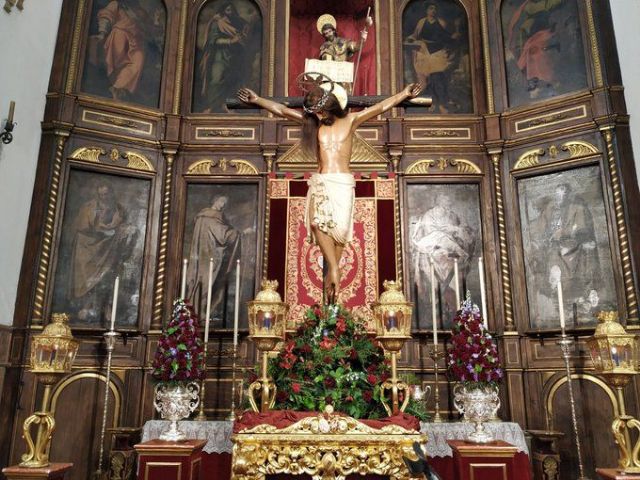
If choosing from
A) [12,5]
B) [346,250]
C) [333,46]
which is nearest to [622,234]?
[346,250]

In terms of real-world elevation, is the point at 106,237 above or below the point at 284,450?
above

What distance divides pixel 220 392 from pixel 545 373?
462cm

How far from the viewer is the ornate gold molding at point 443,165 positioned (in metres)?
8.95

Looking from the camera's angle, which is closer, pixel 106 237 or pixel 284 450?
pixel 284 450

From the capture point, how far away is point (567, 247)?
A: 794 centimetres

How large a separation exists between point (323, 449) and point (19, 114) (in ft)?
20.7

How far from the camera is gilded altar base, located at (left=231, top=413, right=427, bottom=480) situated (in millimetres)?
4090

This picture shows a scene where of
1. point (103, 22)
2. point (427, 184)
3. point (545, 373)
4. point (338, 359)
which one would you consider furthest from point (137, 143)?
point (545, 373)

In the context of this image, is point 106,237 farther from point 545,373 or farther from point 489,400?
point 545,373

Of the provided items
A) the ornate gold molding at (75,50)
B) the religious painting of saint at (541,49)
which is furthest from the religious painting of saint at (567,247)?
the ornate gold molding at (75,50)

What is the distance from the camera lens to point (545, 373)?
7633 millimetres

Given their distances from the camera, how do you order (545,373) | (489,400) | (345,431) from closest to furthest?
(345,431)
(489,400)
(545,373)

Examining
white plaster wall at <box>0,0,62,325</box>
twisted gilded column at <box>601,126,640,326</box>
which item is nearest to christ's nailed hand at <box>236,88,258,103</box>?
white plaster wall at <box>0,0,62,325</box>

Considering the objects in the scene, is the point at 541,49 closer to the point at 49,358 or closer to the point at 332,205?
the point at 332,205
